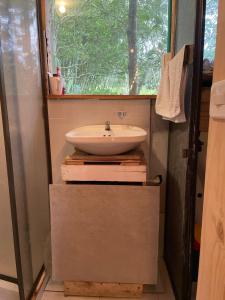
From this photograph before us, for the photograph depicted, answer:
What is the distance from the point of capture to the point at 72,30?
1804 mm

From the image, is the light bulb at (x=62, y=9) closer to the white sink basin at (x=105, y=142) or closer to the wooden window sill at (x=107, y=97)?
the wooden window sill at (x=107, y=97)

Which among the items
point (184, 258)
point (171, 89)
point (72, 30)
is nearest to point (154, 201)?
point (184, 258)

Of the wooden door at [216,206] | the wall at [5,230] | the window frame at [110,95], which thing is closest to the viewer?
the wooden door at [216,206]

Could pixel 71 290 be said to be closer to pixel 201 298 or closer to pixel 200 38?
pixel 201 298

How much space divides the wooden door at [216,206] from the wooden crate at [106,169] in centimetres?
80

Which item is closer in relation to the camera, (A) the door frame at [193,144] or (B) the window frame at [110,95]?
(A) the door frame at [193,144]

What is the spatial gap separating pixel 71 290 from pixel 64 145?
1.01m

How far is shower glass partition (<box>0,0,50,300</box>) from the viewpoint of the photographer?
1.21 meters

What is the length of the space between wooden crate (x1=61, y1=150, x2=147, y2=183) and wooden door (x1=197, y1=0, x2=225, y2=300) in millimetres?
795

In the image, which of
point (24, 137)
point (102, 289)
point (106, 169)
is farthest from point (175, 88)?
point (102, 289)

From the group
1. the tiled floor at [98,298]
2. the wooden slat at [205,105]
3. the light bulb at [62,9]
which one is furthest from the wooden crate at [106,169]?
the light bulb at [62,9]

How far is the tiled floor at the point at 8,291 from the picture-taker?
1.55m

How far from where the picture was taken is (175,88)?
1305 millimetres

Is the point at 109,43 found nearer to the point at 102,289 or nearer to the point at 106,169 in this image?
the point at 106,169
